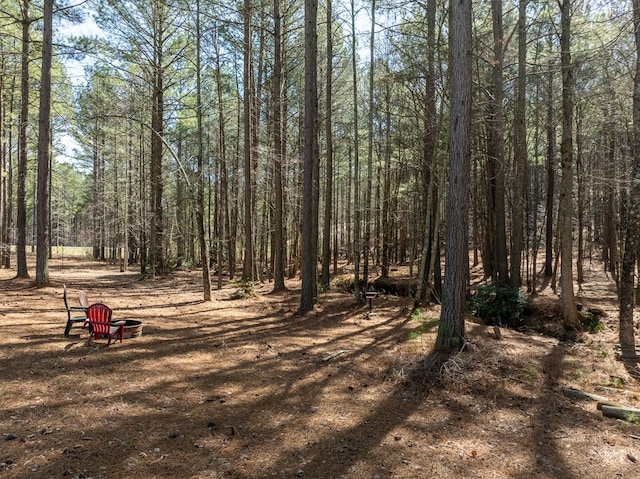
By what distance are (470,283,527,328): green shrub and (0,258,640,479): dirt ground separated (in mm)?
2788

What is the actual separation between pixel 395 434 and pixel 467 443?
2.33ft

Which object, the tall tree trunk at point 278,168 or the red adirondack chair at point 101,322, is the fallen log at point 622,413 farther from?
the tall tree trunk at point 278,168

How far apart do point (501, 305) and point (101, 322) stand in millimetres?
10312

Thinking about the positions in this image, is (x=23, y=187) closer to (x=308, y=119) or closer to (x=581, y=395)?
(x=308, y=119)

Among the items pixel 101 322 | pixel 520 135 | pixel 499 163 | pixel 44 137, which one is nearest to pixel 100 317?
pixel 101 322

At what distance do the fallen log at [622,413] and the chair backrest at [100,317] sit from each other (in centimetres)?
720

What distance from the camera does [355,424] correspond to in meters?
4.38

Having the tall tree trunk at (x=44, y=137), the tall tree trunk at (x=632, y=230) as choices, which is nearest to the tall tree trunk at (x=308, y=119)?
the tall tree trunk at (x=632, y=230)

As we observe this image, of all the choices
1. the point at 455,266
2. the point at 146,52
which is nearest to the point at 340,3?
the point at 146,52

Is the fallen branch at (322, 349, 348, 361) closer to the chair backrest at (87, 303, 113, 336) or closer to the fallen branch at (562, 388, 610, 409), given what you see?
the fallen branch at (562, 388, 610, 409)

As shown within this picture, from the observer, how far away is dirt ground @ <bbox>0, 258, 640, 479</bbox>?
3.50 m

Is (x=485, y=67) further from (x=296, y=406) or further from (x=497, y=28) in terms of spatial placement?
(x=296, y=406)

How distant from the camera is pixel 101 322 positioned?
6699 mm

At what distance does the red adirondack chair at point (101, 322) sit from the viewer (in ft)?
21.9
